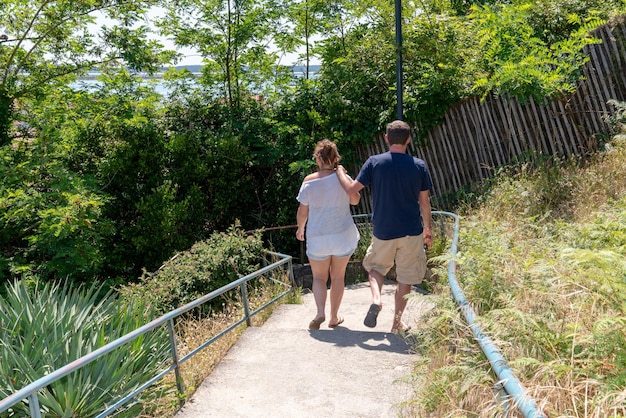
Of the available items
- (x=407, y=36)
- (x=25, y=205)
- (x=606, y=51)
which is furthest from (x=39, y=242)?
(x=606, y=51)

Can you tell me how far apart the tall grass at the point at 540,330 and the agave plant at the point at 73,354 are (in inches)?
82.8

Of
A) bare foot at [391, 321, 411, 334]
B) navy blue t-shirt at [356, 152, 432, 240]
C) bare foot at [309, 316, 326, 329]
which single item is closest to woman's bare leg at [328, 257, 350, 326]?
bare foot at [309, 316, 326, 329]

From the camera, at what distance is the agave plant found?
14.0 feet

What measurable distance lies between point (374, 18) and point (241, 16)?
8.57ft

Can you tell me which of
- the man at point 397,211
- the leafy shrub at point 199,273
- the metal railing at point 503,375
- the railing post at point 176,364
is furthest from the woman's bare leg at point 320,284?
the metal railing at point 503,375

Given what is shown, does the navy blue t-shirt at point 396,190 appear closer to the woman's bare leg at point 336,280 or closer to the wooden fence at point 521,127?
the woman's bare leg at point 336,280

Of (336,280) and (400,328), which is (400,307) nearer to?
(400,328)

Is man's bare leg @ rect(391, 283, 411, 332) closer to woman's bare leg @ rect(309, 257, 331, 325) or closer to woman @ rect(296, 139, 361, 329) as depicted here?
woman @ rect(296, 139, 361, 329)

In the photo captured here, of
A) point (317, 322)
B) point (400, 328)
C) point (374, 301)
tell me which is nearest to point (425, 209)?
point (374, 301)

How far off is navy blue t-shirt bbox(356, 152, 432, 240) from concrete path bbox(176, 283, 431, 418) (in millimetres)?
961

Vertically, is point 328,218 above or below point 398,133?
below

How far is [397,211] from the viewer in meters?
5.69

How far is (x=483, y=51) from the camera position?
1051 centimetres

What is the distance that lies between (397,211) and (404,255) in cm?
42
